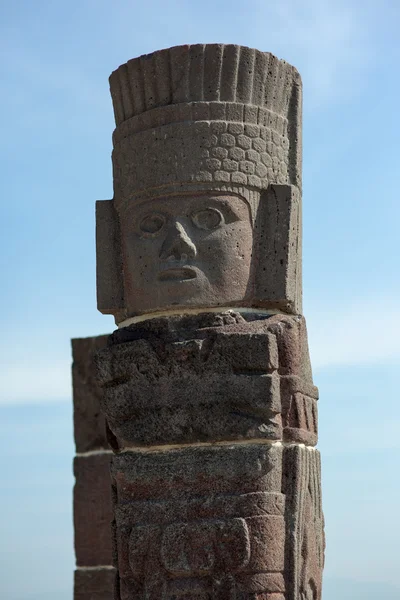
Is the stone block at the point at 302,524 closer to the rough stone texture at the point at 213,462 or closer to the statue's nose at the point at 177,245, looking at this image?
the rough stone texture at the point at 213,462

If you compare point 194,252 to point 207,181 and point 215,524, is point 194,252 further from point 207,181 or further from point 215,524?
point 215,524

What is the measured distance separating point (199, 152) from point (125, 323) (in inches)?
47.0

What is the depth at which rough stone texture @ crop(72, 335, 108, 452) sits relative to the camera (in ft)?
32.5

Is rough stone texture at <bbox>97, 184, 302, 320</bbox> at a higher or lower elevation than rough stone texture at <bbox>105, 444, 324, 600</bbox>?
higher

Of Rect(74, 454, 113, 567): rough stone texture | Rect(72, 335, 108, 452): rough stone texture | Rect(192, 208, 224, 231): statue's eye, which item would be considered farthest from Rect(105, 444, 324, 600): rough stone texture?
Rect(72, 335, 108, 452): rough stone texture

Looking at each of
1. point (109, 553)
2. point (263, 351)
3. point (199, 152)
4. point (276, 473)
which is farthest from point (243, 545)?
point (109, 553)

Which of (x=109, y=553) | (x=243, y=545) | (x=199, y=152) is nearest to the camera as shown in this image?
(x=243, y=545)

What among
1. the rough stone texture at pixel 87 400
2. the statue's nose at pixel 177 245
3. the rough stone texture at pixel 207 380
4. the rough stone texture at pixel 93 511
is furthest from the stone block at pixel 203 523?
the rough stone texture at pixel 87 400

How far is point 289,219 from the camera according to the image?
272 inches

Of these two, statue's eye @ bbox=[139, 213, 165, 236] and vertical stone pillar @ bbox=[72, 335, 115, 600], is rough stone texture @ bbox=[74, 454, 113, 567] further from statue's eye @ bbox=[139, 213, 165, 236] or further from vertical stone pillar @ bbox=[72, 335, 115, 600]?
statue's eye @ bbox=[139, 213, 165, 236]

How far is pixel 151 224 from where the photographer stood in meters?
7.00

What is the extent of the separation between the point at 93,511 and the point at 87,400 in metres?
0.96

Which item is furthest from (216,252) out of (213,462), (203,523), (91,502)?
(91,502)

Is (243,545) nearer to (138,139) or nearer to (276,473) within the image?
(276,473)
